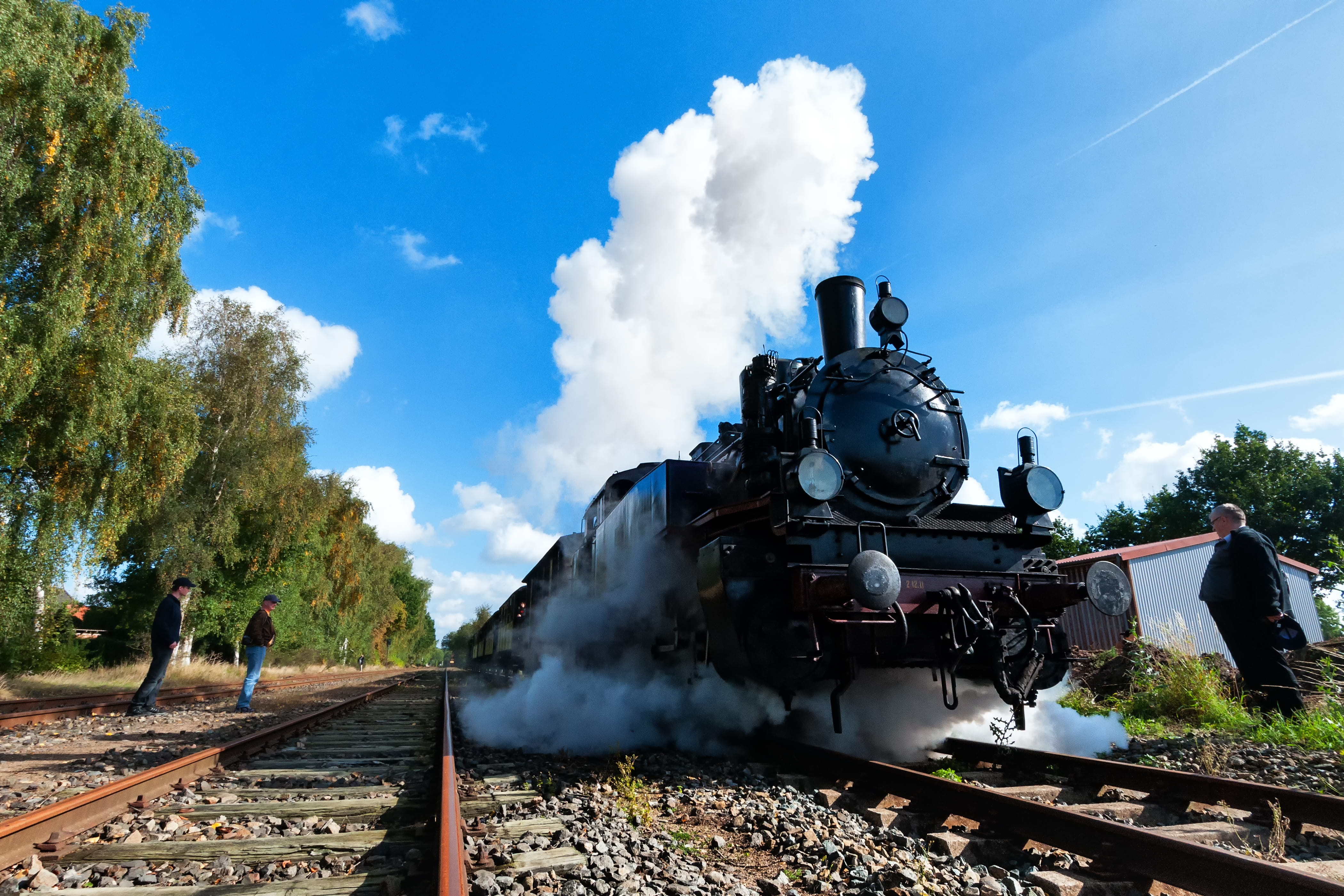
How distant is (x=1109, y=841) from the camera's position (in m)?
2.59

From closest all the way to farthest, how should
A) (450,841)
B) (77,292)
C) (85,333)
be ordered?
1. (450,841)
2. (77,292)
3. (85,333)

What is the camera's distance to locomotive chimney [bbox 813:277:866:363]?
5.95 meters

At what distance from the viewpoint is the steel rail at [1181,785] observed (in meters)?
2.78

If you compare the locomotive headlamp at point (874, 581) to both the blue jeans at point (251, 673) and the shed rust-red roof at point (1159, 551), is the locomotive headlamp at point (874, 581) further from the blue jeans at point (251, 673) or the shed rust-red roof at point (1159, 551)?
the shed rust-red roof at point (1159, 551)

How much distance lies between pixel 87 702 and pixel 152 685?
61.7 inches

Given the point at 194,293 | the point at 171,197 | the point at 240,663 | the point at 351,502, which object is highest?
the point at 171,197

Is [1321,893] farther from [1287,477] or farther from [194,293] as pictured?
[1287,477]

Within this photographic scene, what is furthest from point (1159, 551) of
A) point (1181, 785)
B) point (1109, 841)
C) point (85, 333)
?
point (85, 333)

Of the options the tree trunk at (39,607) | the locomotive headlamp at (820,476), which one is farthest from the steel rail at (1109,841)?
the tree trunk at (39,607)

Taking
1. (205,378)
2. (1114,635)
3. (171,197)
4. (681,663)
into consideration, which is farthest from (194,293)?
(1114,635)

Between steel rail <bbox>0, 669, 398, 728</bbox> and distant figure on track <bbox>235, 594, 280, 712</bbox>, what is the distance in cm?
129

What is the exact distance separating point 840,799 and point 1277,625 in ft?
12.9

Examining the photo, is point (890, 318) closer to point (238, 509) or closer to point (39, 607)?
point (39, 607)

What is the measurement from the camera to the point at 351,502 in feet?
75.0
